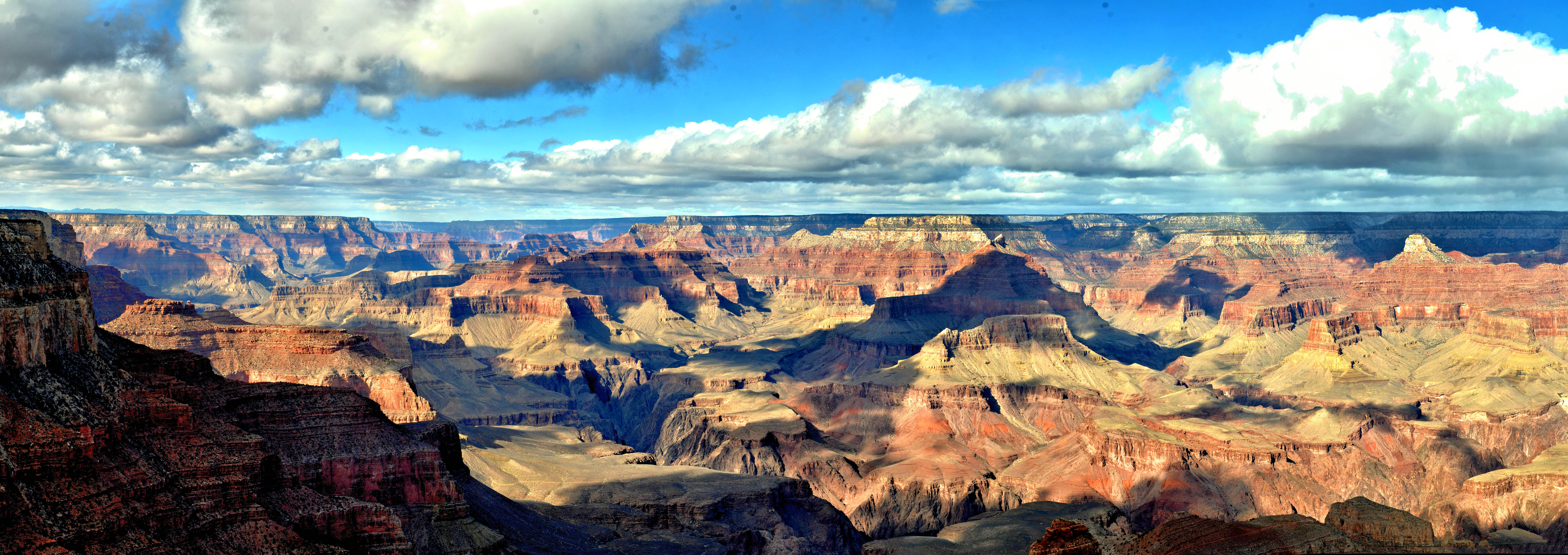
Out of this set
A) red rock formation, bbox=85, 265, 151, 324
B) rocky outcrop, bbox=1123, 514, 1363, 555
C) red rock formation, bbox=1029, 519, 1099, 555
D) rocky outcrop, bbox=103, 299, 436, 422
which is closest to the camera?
red rock formation, bbox=1029, 519, 1099, 555

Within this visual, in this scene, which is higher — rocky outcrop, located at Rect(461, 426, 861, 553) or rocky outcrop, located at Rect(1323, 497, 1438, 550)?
rocky outcrop, located at Rect(1323, 497, 1438, 550)

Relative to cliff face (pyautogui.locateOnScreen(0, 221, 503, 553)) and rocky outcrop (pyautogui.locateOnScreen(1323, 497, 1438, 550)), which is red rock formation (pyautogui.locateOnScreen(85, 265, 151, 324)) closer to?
cliff face (pyautogui.locateOnScreen(0, 221, 503, 553))

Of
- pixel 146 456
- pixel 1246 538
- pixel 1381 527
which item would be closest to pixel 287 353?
pixel 146 456

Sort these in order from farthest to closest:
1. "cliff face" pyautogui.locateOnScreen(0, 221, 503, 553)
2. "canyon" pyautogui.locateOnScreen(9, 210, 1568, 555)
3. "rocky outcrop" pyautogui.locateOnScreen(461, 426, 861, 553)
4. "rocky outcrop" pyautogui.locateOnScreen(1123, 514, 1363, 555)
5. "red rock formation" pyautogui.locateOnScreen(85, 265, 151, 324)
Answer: "red rock formation" pyautogui.locateOnScreen(85, 265, 151, 324)
"rocky outcrop" pyautogui.locateOnScreen(461, 426, 861, 553)
"rocky outcrop" pyautogui.locateOnScreen(1123, 514, 1363, 555)
"canyon" pyautogui.locateOnScreen(9, 210, 1568, 555)
"cliff face" pyautogui.locateOnScreen(0, 221, 503, 553)

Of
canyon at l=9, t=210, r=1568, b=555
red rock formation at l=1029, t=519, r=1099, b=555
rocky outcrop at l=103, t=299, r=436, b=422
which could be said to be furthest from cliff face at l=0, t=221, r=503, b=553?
rocky outcrop at l=103, t=299, r=436, b=422

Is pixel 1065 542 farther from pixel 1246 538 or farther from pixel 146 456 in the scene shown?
pixel 146 456

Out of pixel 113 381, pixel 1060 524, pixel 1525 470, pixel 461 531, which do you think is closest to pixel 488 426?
pixel 461 531

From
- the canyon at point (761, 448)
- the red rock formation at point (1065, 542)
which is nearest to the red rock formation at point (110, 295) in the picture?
the canyon at point (761, 448)
